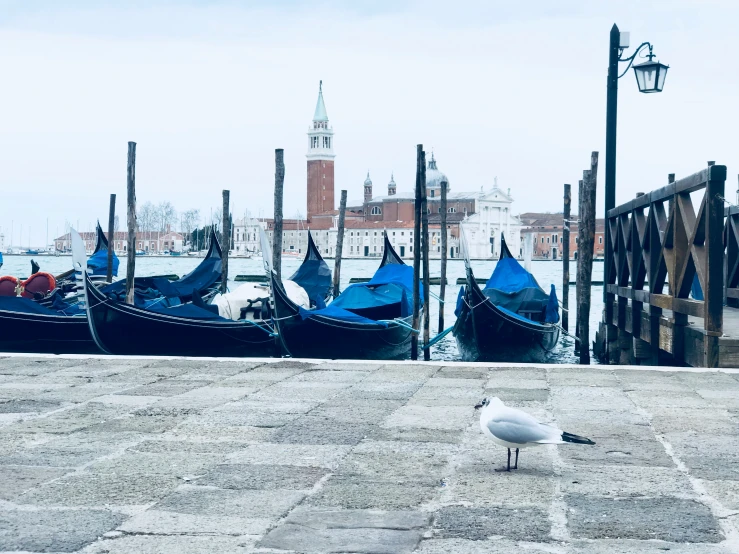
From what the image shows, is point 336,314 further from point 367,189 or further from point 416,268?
point 367,189

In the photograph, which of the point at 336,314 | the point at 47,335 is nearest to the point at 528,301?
the point at 336,314

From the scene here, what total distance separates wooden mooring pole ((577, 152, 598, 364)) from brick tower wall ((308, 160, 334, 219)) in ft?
260

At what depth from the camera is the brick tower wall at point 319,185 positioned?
8931 centimetres

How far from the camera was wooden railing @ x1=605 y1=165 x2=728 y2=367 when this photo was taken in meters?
5.97

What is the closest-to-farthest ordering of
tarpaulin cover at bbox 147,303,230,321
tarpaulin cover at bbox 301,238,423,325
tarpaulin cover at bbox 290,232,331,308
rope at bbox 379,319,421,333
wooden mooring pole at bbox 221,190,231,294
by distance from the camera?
tarpaulin cover at bbox 147,303,230,321 → rope at bbox 379,319,421,333 → tarpaulin cover at bbox 301,238,423,325 → wooden mooring pole at bbox 221,190,231,294 → tarpaulin cover at bbox 290,232,331,308

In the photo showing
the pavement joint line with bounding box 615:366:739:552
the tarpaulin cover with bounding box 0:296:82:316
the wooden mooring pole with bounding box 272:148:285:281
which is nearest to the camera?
the pavement joint line with bounding box 615:366:739:552

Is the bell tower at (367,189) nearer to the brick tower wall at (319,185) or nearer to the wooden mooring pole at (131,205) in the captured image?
the brick tower wall at (319,185)

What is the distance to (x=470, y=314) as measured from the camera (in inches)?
470

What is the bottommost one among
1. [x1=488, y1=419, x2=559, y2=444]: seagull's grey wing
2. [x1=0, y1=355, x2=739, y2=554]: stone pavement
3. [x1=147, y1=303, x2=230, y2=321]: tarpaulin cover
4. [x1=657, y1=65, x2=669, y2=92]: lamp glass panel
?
[x1=0, y1=355, x2=739, y2=554]: stone pavement

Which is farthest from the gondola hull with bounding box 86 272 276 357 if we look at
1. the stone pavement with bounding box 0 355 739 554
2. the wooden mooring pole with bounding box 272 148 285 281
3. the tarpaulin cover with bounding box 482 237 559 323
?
the stone pavement with bounding box 0 355 739 554

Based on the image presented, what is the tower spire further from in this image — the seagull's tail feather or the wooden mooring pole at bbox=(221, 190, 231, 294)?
the seagull's tail feather

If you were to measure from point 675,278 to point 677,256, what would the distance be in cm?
16

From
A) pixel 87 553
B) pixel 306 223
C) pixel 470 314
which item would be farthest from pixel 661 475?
pixel 306 223

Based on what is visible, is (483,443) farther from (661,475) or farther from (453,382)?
(453,382)
